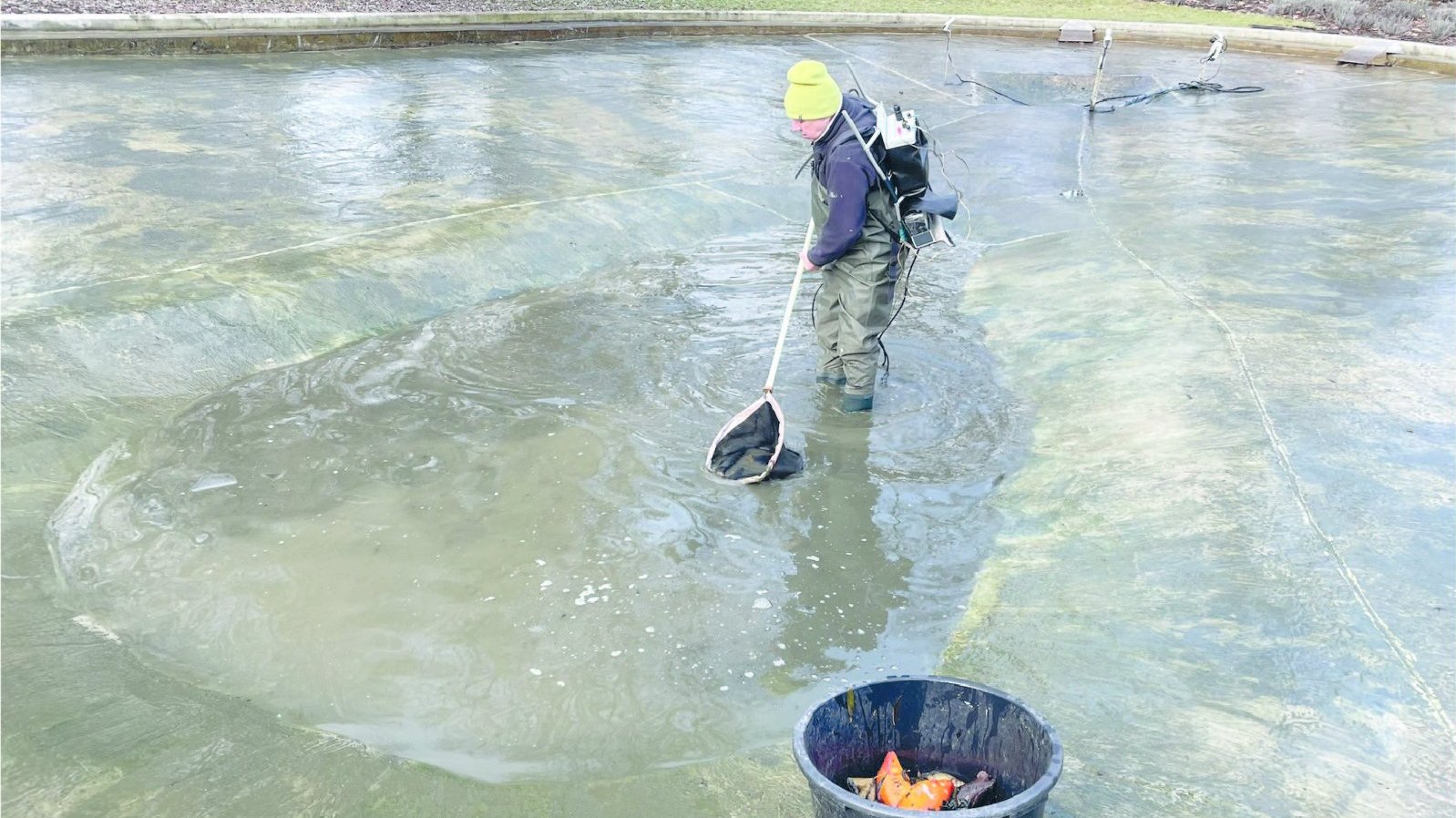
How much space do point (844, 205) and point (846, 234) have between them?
0.47ft

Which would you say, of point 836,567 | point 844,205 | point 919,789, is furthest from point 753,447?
point 919,789

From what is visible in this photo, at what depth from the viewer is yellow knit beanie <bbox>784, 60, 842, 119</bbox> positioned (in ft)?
17.2

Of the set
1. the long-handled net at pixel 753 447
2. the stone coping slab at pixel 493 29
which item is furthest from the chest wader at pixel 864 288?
the stone coping slab at pixel 493 29

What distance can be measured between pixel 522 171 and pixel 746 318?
297 centimetres

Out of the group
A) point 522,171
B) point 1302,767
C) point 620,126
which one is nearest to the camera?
point 1302,767

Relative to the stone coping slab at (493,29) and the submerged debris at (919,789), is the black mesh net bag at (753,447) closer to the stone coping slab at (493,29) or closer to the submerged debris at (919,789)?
the submerged debris at (919,789)

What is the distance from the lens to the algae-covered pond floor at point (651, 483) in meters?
3.49

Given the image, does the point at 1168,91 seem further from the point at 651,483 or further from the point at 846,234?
the point at 651,483

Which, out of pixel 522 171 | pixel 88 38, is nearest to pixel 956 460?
pixel 522 171

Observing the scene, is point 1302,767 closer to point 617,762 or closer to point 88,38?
point 617,762

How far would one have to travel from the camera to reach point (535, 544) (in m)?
4.70

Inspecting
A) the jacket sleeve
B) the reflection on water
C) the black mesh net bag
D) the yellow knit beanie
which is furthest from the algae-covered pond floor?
the yellow knit beanie

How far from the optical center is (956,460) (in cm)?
554

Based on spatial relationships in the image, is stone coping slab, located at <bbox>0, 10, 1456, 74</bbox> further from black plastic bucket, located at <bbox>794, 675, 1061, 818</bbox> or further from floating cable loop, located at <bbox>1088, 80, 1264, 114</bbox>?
black plastic bucket, located at <bbox>794, 675, 1061, 818</bbox>
